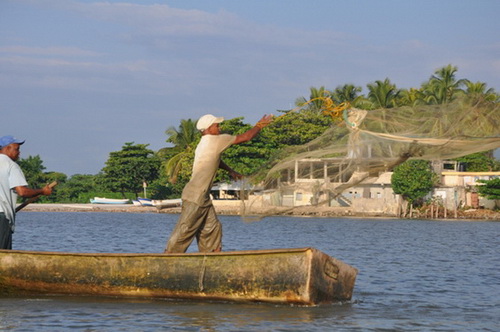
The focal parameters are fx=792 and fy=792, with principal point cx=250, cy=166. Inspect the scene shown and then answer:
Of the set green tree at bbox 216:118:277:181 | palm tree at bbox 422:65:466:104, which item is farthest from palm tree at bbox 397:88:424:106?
green tree at bbox 216:118:277:181

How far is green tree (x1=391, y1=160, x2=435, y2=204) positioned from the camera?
56.9 meters

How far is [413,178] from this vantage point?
57.1 metres

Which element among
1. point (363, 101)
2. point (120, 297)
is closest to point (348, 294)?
point (120, 297)

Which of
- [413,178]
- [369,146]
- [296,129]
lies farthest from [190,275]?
[296,129]

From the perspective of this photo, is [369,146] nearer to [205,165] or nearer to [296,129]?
[205,165]

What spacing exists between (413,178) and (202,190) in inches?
1920

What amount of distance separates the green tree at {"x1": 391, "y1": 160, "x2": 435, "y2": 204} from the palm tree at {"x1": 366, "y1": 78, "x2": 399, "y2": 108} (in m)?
8.96

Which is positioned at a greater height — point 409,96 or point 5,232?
point 409,96

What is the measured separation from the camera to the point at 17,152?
9992 mm

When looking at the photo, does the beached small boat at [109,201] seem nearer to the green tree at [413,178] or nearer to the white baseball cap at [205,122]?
the green tree at [413,178]

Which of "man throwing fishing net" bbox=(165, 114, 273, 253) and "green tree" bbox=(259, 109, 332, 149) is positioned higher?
"green tree" bbox=(259, 109, 332, 149)

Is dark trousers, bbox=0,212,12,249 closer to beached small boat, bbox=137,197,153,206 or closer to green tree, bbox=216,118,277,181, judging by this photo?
green tree, bbox=216,118,277,181

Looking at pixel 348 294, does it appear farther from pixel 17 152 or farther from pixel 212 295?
pixel 17 152

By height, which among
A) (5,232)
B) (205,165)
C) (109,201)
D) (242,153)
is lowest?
(5,232)
